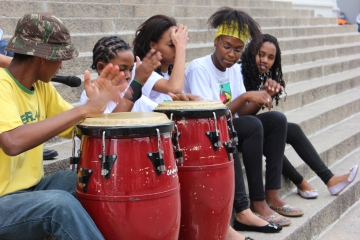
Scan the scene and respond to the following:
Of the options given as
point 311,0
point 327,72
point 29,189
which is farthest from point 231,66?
point 311,0

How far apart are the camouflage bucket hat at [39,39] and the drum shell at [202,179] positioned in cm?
83

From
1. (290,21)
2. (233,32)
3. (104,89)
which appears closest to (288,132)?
(233,32)

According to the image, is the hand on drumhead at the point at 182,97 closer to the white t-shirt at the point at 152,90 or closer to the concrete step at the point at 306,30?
the white t-shirt at the point at 152,90

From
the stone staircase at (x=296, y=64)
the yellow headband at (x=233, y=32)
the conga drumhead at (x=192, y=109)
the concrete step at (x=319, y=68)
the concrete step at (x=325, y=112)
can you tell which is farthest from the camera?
the concrete step at (x=319, y=68)

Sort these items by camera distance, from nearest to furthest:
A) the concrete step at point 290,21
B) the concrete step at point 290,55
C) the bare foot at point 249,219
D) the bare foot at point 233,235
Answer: the bare foot at point 233,235, the bare foot at point 249,219, the concrete step at point 290,55, the concrete step at point 290,21

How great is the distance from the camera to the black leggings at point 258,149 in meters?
4.05

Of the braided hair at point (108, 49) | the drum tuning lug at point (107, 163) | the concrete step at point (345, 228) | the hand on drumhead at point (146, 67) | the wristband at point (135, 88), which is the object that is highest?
the braided hair at point (108, 49)

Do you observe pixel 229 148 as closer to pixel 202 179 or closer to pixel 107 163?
pixel 202 179

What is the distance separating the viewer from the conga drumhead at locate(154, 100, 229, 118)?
3.26 meters

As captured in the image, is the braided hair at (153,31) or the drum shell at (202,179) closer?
the drum shell at (202,179)

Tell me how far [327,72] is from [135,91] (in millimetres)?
6364

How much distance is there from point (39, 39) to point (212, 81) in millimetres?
1765

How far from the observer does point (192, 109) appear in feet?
10.7

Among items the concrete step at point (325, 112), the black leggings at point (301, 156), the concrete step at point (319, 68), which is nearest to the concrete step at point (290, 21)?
the concrete step at point (319, 68)
